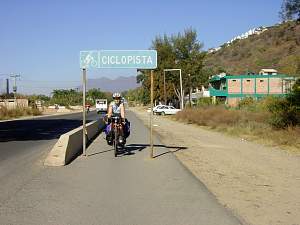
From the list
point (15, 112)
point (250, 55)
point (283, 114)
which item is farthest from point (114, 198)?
point (250, 55)

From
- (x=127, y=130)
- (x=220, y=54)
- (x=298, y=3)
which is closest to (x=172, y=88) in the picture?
(x=298, y=3)

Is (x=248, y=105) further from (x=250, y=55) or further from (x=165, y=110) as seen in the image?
(x=250, y=55)

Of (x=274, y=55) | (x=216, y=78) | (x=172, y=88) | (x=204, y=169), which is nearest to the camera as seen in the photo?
(x=204, y=169)

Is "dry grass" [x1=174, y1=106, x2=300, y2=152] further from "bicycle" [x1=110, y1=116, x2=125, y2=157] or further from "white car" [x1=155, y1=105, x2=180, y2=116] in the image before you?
"white car" [x1=155, y1=105, x2=180, y2=116]

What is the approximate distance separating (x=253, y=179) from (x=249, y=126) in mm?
17613

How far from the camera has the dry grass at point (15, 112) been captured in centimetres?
6176

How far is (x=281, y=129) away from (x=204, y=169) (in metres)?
12.4

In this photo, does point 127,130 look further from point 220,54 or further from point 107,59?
point 220,54

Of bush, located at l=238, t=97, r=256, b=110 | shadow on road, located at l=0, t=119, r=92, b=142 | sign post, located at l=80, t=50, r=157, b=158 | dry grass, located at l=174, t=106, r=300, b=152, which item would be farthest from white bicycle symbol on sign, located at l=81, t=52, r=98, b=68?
bush, located at l=238, t=97, r=256, b=110

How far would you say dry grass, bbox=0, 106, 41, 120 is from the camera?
203ft

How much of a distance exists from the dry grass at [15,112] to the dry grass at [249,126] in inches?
998

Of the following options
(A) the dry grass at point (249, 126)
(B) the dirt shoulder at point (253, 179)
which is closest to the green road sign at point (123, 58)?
(B) the dirt shoulder at point (253, 179)

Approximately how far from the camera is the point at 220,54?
160625 millimetres

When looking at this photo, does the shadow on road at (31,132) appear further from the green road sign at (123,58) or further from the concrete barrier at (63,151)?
the green road sign at (123,58)
